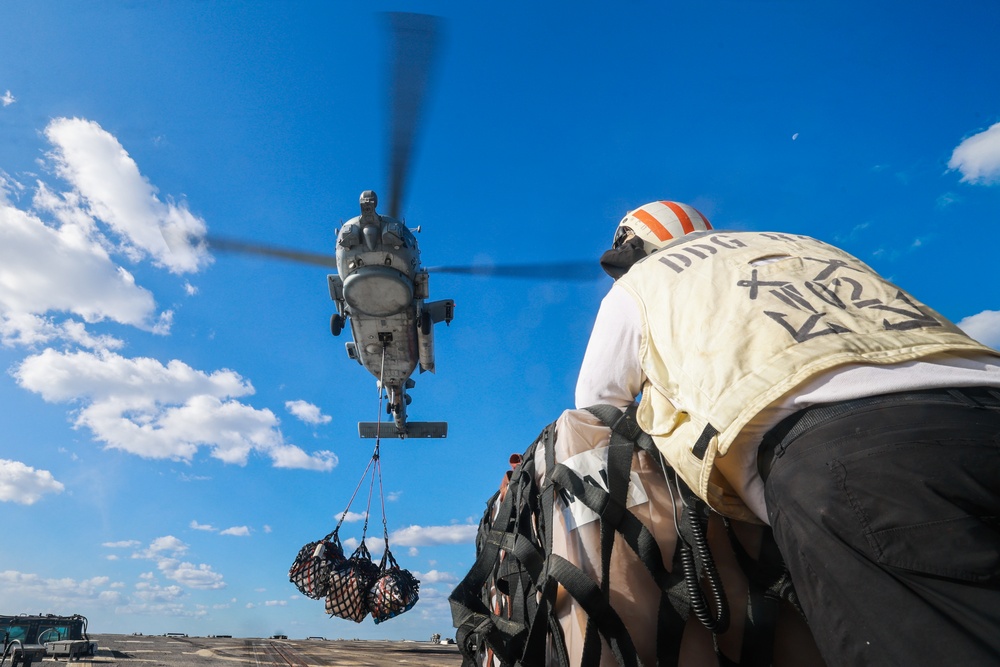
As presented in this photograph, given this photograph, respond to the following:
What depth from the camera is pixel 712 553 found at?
7.20ft

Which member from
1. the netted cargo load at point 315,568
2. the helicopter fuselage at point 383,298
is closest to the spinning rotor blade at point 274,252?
the helicopter fuselage at point 383,298

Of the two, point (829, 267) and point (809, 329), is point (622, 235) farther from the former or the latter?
point (809, 329)

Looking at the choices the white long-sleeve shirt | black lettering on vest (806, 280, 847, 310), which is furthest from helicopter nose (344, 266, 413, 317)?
black lettering on vest (806, 280, 847, 310)

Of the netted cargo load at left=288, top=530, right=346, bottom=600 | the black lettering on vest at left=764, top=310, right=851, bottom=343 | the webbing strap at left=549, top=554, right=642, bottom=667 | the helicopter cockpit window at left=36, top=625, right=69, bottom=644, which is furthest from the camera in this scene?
the helicopter cockpit window at left=36, top=625, right=69, bottom=644

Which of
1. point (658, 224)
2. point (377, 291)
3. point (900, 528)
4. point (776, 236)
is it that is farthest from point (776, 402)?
point (377, 291)

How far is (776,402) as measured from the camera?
1.54 m

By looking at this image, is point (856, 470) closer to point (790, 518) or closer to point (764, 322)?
point (790, 518)

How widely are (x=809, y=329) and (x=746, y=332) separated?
171 mm

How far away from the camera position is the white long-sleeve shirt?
1.48 m

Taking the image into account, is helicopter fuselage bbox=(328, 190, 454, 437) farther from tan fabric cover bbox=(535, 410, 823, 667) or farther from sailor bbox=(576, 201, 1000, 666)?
sailor bbox=(576, 201, 1000, 666)

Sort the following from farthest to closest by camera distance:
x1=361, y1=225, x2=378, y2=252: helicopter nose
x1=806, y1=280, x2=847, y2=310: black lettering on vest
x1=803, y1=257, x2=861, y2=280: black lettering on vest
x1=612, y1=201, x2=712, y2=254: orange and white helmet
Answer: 1. x1=361, y1=225, x2=378, y2=252: helicopter nose
2. x1=612, y1=201, x2=712, y2=254: orange and white helmet
3. x1=803, y1=257, x2=861, y2=280: black lettering on vest
4. x1=806, y1=280, x2=847, y2=310: black lettering on vest

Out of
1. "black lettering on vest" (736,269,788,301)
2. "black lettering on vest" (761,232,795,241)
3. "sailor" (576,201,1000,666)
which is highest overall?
"black lettering on vest" (761,232,795,241)

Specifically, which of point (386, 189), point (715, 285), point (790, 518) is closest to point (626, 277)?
point (715, 285)

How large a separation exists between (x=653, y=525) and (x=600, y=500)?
25cm
